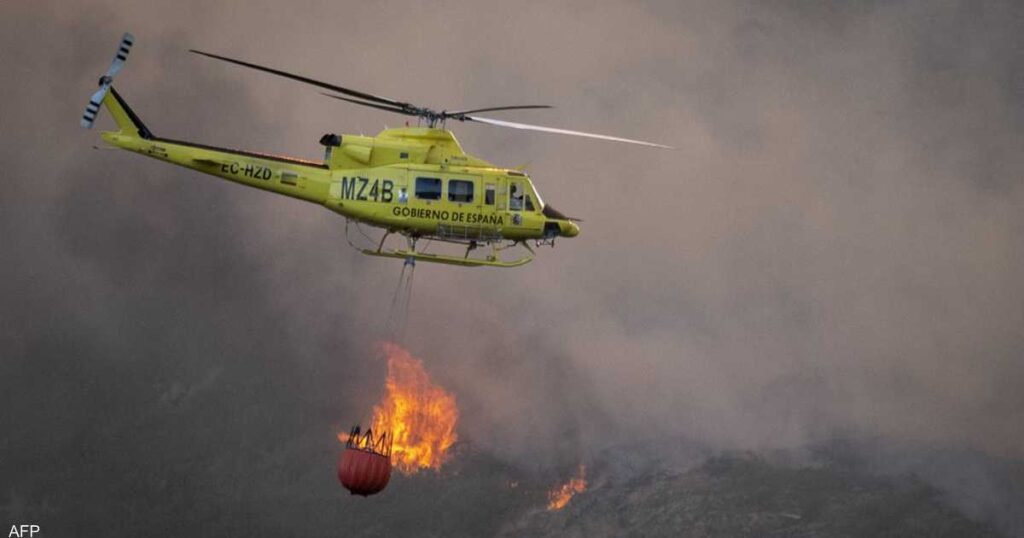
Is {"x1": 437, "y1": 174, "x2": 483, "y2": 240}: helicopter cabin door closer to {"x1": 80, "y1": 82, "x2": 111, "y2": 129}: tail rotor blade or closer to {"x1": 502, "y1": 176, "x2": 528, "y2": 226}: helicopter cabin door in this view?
{"x1": 502, "y1": 176, "x2": 528, "y2": 226}: helicopter cabin door

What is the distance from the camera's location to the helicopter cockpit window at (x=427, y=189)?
6350cm

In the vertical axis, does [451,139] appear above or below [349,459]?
above

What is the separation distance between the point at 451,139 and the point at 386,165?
8.96 feet

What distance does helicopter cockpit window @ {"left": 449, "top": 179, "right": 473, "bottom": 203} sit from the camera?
6356 centimetres

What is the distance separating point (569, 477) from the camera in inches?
6353

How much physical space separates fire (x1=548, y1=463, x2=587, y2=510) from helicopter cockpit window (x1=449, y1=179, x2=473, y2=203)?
9845cm

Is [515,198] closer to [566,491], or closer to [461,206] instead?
[461,206]

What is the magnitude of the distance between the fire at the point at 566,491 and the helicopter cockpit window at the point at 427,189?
324 ft

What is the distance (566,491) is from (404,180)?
102m

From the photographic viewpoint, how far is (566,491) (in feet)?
531

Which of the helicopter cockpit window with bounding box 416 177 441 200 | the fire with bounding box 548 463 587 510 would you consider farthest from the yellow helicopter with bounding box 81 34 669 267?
the fire with bounding box 548 463 587 510

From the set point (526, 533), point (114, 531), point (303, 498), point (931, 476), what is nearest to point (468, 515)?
point (526, 533)

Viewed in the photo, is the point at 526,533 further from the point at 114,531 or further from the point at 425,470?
the point at 114,531

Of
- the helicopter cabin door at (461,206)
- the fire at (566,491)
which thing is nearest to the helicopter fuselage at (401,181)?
the helicopter cabin door at (461,206)
